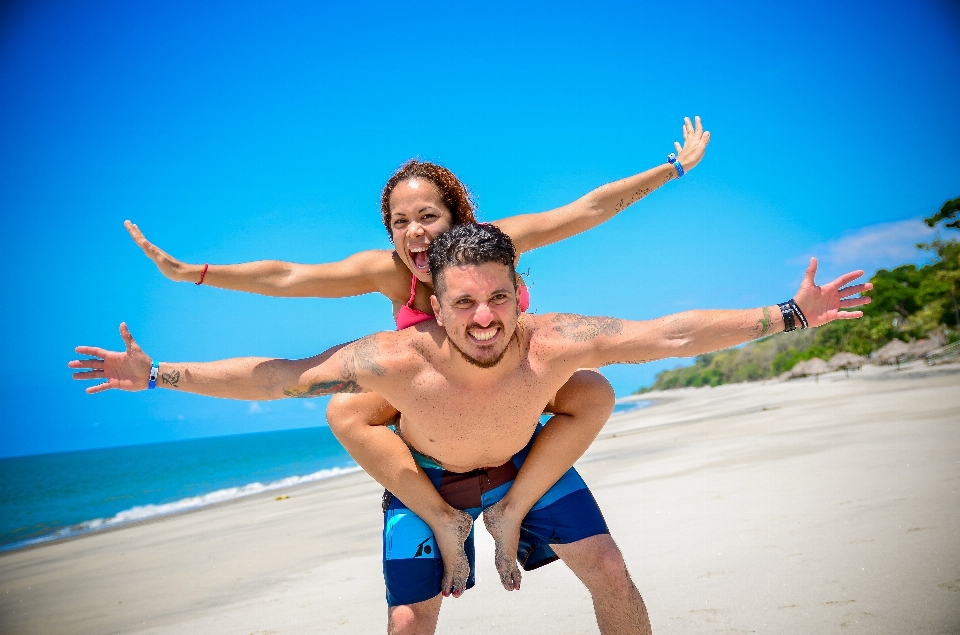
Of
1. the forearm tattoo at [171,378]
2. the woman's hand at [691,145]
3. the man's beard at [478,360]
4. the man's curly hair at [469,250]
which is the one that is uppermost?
the woman's hand at [691,145]

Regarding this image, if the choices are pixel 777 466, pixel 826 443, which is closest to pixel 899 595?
pixel 777 466

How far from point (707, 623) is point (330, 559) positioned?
16.5ft

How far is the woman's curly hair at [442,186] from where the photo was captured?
147 inches

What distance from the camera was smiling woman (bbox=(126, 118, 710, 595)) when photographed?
3322mm

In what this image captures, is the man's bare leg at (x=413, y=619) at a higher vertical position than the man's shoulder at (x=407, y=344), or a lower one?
lower

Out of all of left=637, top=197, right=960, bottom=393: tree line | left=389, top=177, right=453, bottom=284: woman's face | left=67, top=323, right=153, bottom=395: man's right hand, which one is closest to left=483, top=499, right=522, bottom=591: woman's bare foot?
left=389, top=177, right=453, bottom=284: woman's face

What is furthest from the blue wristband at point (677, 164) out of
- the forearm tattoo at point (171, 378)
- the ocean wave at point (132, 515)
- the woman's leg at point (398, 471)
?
the ocean wave at point (132, 515)

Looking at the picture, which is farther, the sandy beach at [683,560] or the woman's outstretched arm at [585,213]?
the sandy beach at [683,560]

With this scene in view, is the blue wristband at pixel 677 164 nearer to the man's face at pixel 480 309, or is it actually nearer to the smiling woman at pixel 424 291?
the smiling woman at pixel 424 291

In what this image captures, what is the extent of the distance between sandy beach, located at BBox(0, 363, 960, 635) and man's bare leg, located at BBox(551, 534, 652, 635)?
1101mm

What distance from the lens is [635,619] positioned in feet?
10.2

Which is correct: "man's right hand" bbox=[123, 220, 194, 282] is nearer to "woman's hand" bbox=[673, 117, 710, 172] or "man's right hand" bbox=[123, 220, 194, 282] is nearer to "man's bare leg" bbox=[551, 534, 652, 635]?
"man's bare leg" bbox=[551, 534, 652, 635]

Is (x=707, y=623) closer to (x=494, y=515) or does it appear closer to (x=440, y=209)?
(x=494, y=515)

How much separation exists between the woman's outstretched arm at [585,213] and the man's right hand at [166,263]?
5.69 ft
